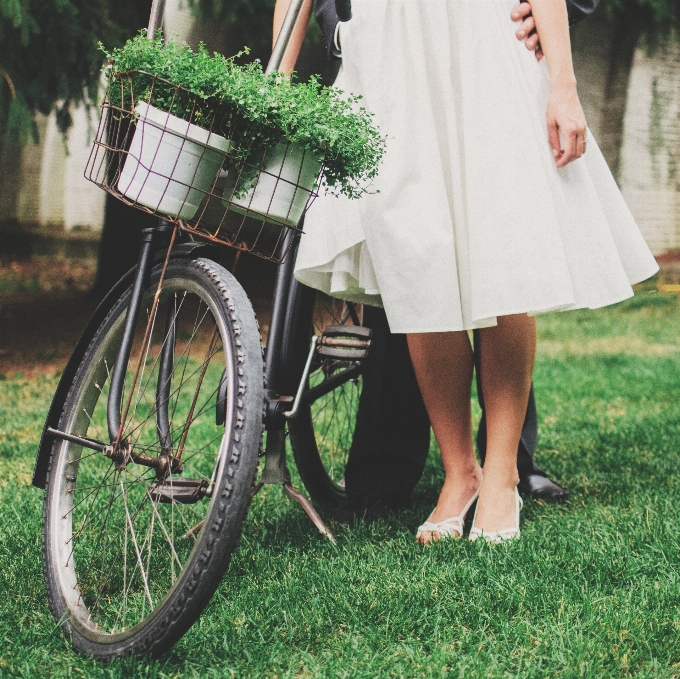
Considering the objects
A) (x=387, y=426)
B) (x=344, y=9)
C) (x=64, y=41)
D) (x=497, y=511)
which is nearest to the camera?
(x=344, y=9)

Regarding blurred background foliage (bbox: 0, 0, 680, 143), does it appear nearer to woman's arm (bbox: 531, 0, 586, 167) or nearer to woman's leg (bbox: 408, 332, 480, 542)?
woman's arm (bbox: 531, 0, 586, 167)

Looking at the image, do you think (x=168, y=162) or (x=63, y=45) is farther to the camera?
(x=63, y=45)

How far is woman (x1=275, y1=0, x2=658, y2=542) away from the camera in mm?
1787

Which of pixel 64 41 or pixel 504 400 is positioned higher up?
pixel 64 41

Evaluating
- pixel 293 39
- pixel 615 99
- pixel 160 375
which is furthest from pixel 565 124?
pixel 615 99

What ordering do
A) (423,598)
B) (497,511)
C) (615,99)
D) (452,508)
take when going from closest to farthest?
1. (423,598)
2. (497,511)
3. (452,508)
4. (615,99)

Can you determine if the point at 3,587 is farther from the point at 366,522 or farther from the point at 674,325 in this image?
the point at 674,325

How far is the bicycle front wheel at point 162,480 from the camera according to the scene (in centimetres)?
128

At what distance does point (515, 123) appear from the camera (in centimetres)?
180

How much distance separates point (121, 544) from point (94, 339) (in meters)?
0.51

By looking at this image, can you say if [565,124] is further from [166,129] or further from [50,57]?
[50,57]

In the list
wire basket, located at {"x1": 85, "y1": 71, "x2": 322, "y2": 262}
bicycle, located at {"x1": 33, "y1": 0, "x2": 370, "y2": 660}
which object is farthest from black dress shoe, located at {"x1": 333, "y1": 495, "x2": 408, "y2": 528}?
wire basket, located at {"x1": 85, "y1": 71, "x2": 322, "y2": 262}

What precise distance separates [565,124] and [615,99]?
846cm

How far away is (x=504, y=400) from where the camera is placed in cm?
200
